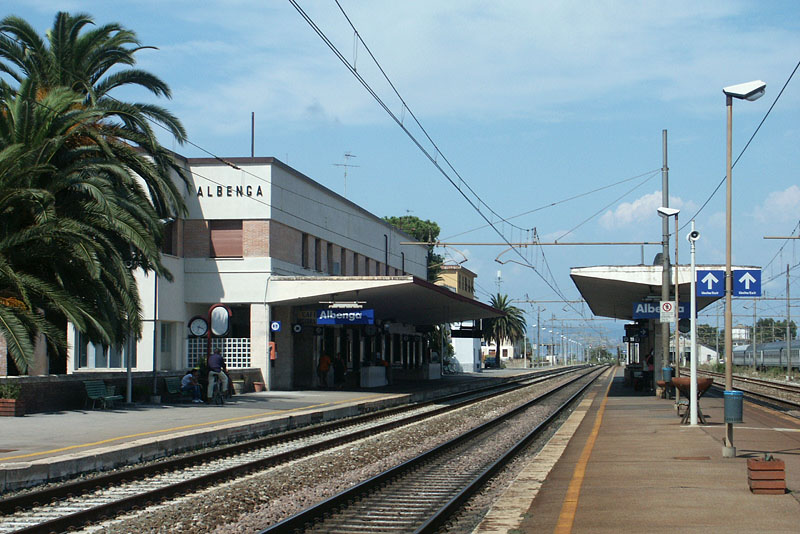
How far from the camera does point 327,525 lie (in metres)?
10.1

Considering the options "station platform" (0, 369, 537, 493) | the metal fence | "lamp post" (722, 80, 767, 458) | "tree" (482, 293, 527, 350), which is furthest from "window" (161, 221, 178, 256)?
"tree" (482, 293, 527, 350)

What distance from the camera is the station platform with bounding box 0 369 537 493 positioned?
523 inches

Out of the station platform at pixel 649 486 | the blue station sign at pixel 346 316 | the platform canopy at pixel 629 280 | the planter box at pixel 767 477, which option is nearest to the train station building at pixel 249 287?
the blue station sign at pixel 346 316

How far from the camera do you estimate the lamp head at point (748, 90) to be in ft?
44.3

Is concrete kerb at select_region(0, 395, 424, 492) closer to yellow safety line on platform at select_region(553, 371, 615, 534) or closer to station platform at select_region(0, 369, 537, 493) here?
station platform at select_region(0, 369, 537, 493)

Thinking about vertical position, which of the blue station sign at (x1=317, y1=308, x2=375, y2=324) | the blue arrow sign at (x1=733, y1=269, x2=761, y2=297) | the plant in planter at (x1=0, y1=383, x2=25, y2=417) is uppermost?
the blue arrow sign at (x1=733, y1=269, x2=761, y2=297)

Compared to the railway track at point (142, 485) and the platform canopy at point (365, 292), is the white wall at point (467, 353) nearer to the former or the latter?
the platform canopy at point (365, 292)

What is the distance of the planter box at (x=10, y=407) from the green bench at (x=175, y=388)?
7.03 metres

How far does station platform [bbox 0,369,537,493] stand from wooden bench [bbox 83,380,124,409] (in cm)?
30

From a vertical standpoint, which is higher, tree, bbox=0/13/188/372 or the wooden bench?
tree, bbox=0/13/188/372

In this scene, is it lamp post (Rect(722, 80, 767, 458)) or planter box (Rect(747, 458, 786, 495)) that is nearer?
planter box (Rect(747, 458, 786, 495))

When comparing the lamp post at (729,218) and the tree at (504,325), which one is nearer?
the lamp post at (729,218)

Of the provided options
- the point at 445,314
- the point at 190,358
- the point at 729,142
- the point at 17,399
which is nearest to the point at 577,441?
the point at 729,142

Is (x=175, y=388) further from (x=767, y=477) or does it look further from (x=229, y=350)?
(x=767, y=477)
